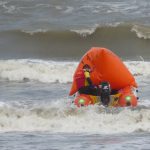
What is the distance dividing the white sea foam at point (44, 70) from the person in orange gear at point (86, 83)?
157 inches

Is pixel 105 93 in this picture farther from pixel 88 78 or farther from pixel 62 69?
pixel 62 69

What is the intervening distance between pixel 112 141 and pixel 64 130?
135 centimetres

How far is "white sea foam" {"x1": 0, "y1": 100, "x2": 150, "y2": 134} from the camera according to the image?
925cm

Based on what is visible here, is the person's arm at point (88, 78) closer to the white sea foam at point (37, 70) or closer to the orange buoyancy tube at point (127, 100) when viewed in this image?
the orange buoyancy tube at point (127, 100)

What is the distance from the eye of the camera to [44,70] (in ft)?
50.7

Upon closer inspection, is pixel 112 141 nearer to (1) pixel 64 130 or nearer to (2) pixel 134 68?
(1) pixel 64 130

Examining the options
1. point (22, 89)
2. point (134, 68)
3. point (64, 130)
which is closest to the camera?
point (64, 130)

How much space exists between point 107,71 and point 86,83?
402 millimetres

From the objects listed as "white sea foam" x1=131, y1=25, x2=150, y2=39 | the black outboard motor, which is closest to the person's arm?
the black outboard motor

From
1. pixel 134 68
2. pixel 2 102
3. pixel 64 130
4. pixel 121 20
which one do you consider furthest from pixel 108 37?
pixel 64 130

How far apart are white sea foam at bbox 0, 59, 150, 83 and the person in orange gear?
3.99 metres

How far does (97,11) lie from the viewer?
20047 millimetres

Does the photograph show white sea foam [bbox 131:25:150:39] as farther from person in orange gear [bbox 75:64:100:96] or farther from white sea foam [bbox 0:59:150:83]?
person in orange gear [bbox 75:64:100:96]

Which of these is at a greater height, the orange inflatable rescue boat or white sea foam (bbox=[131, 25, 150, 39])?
white sea foam (bbox=[131, 25, 150, 39])
